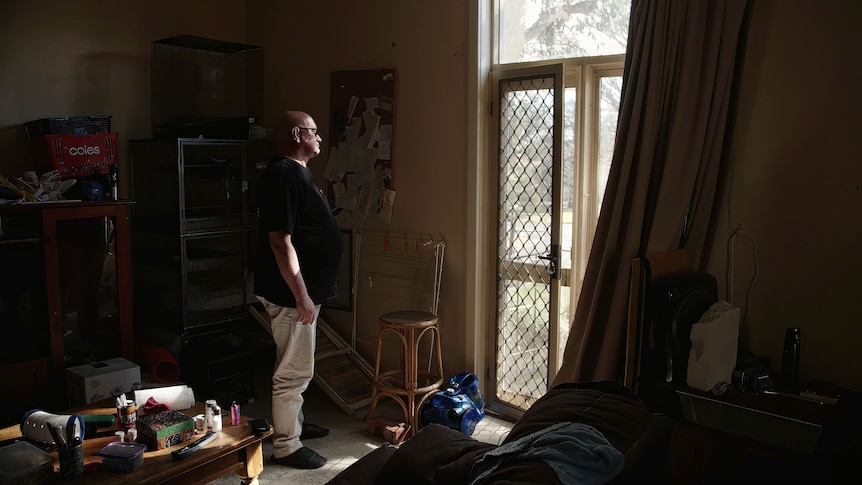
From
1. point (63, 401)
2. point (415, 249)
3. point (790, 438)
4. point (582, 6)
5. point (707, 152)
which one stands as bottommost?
point (63, 401)

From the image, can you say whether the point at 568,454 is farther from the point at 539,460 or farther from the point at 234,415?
the point at 234,415

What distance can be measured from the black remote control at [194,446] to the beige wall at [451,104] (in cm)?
159

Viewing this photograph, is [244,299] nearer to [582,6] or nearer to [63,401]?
[63,401]

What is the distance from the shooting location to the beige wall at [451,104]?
2.54 m

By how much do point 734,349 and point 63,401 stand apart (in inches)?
121

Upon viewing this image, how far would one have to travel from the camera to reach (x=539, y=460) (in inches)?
56.7

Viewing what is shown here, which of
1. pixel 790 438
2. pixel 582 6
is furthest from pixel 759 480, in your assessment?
pixel 582 6

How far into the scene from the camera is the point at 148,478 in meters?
2.20

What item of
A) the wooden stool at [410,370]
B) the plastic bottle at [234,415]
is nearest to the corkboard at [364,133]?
the wooden stool at [410,370]

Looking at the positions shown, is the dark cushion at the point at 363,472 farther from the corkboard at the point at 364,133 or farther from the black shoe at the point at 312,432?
the corkboard at the point at 364,133

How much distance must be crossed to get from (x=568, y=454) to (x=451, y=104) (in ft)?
8.26

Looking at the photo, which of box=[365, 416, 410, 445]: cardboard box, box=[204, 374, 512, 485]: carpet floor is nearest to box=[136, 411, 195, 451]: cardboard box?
box=[204, 374, 512, 485]: carpet floor

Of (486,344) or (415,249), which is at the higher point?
(415,249)

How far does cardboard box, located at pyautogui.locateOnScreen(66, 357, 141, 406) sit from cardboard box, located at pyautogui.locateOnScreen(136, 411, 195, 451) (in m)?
0.76
